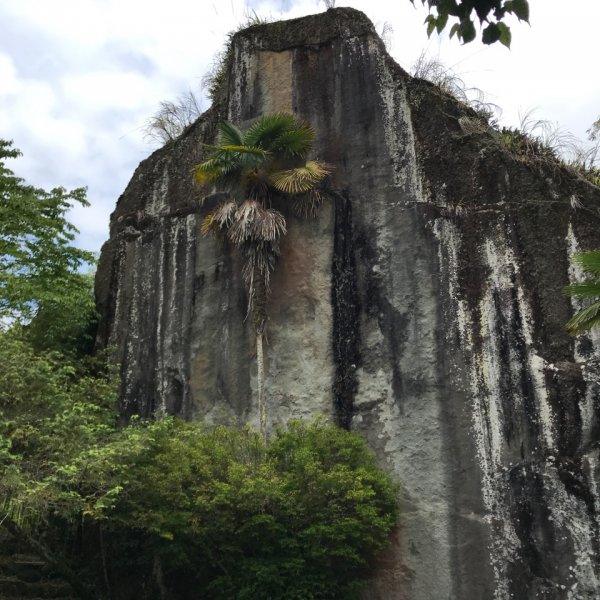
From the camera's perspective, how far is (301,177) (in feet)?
44.7

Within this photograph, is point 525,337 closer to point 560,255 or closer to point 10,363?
point 560,255

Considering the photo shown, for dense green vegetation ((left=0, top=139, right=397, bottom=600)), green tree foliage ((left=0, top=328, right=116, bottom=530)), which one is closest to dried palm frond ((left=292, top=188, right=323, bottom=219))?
dense green vegetation ((left=0, top=139, right=397, bottom=600))

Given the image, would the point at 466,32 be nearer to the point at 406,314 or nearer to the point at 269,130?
the point at 406,314

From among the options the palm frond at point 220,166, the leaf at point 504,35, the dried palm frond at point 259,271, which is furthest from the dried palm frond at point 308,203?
the leaf at point 504,35

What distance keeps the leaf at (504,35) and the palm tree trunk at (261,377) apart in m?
9.03

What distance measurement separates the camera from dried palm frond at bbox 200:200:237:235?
13859 millimetres

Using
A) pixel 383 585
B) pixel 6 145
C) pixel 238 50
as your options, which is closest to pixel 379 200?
Answer: pixel 238 50

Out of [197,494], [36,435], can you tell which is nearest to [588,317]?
[197,494]

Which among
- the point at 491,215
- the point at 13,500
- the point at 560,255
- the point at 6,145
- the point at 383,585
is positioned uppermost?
the point at 6,145

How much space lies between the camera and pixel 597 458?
10625mm

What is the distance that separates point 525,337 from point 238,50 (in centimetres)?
847

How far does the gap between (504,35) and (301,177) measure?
9.00m

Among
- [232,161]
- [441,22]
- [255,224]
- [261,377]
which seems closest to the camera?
[441,22]

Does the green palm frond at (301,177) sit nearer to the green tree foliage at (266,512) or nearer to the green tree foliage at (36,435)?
Answer: the green tree foliage at (266,512)
